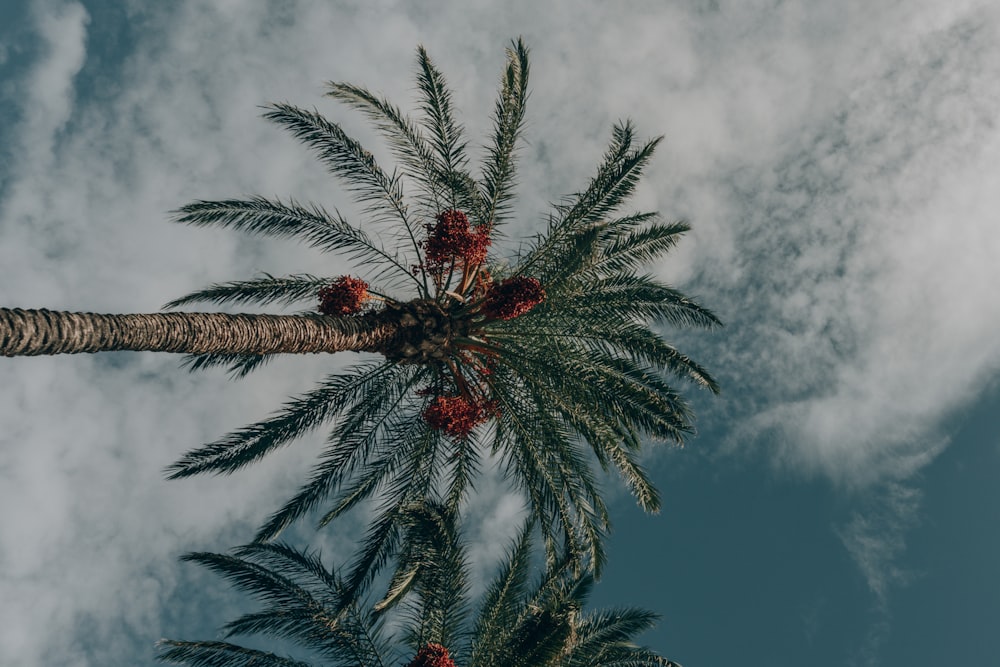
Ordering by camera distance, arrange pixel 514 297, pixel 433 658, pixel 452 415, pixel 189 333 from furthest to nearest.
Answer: pixel 452 415 → pixel 514 297 → pixel 433 658 → pixel 189 333

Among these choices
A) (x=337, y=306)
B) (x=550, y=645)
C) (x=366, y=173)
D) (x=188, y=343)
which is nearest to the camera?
(x=188, y=343)

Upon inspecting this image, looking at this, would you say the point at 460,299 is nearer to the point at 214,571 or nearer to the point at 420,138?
the point at 420,138

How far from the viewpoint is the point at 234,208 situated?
1045 cm

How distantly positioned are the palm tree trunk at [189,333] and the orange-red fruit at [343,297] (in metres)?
0.23

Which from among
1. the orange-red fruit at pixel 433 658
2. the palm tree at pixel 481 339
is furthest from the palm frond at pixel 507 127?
the orange-red fruit at pixel 433 658

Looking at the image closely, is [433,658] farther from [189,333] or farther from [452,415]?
[189,333]

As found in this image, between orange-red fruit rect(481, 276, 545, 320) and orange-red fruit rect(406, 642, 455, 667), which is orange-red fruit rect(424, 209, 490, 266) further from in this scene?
orange-red fruit rect(406, 642, 455, 667)

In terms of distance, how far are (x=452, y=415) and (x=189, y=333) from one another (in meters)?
3.56

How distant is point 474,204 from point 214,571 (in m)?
6.45

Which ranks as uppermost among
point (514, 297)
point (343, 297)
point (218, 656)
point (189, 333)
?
point (514, 297)

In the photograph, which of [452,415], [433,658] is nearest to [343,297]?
[452,415]

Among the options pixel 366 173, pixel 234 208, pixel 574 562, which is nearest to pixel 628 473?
pixel 574 562

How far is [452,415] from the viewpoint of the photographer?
9.32m

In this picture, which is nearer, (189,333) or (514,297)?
(189,333)
